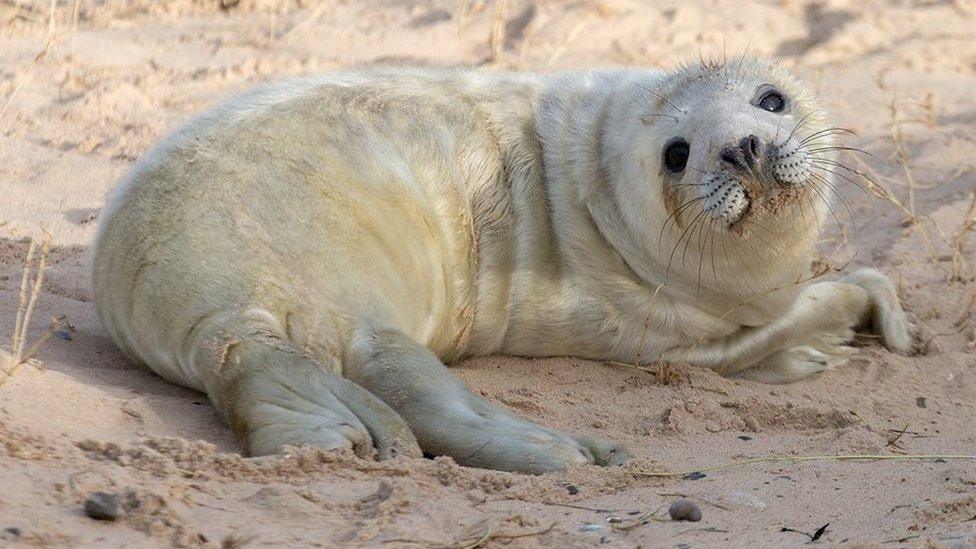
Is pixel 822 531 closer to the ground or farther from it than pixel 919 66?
closer to the ground

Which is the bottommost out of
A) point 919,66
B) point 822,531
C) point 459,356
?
point 459,356

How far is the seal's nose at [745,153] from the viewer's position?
3.49 metres

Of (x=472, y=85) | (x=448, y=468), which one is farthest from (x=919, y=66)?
(x=448, y=468)

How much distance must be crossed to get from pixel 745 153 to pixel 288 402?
138 centimetres

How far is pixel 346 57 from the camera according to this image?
6863mm

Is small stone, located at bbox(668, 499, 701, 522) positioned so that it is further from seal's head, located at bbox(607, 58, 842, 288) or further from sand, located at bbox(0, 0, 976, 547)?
seal's head, located at bbox(607, 58, 842, 288)

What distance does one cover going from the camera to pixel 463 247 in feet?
12.4

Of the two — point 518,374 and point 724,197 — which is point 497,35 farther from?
point 724,197

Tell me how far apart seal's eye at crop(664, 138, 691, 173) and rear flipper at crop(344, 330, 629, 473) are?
100 centimetres

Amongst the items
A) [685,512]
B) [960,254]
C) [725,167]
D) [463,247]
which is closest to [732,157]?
[725,167]

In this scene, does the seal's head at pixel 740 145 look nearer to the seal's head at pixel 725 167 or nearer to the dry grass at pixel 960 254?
the seal's head at pixel 725 167

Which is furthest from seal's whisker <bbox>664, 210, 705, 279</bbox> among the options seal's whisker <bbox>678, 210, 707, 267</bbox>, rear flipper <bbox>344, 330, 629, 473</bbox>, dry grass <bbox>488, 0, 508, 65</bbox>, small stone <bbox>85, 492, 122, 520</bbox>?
dry grass <bbox>488, 0, 508, 65</bbox>

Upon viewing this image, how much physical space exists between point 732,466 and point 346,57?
4354 mm

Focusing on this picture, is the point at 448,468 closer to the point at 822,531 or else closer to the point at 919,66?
the point at 822,531
